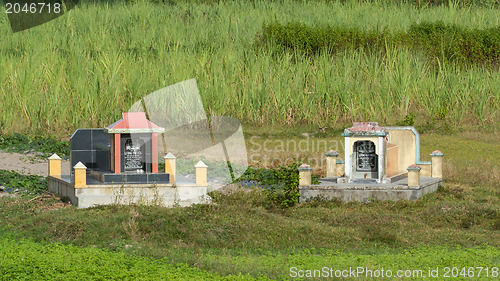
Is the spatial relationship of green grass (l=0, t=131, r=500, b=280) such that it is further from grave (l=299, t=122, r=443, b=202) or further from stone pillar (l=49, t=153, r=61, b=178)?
stone pillar (l=49, t=153, r=61, b=178)

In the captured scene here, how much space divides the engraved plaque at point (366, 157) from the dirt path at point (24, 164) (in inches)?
351

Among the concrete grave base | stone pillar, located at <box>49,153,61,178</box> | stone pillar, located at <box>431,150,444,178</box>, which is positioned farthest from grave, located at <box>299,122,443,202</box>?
stone pillar, located at <box>49,153,61,178</box>

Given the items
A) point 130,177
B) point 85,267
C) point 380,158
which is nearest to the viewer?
point 85,267

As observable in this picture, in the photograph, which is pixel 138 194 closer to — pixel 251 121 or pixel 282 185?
pixel 282 185

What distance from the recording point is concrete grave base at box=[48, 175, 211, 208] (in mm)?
14398

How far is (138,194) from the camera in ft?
48.3

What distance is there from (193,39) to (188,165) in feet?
45.0

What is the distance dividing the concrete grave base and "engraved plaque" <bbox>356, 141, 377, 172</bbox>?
15.0 ft

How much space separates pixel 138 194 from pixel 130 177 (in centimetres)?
59

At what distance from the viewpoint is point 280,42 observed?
31.3 metres

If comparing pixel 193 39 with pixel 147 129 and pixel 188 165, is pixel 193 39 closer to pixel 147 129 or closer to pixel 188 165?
pixel 188 165

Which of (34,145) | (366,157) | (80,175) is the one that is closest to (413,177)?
(366,157)

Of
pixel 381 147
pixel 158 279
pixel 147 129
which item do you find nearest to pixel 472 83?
pixel 381 147

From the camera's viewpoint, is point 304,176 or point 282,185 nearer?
point 304,176
